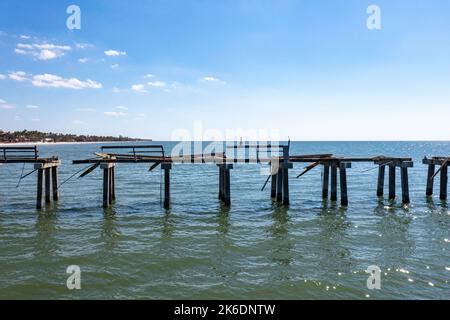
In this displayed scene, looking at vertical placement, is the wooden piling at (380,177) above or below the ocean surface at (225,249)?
above

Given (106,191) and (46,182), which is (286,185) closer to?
(106,191)

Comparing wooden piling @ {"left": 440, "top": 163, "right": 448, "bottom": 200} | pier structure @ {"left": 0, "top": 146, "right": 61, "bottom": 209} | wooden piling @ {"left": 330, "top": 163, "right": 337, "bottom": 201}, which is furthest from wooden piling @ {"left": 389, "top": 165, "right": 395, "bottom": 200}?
pier structure @ {"left": 0, "top": 146, "right": 61, "bottom": 209}

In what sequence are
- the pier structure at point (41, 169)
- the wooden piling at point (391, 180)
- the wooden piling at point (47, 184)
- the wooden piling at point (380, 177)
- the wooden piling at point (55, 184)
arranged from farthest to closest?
1. the wooden piling at point (380, 177)
2. the wooden piling at point (55, 184)
3. the wooden piling at point (391, 180)
4. the wooden piling at point (47, 184)
5. the pier structure at point (41, 169)

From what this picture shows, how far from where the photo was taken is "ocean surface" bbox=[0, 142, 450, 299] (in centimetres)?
1015

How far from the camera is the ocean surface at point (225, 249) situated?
33.3ft

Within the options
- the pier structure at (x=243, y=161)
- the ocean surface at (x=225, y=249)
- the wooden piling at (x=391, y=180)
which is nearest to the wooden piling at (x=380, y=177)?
the pier structure at (x=243, y=161)

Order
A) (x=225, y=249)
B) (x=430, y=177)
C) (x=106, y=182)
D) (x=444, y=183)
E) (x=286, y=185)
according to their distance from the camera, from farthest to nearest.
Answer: (x=430, y=177) → (x=444, y=183) → (x=286, y=185) → (x=106, y=182) → (x=225, y=249)

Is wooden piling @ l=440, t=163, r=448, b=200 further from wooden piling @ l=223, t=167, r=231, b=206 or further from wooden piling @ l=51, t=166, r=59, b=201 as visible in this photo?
wooden piling @ l=51, t=166, r=59, b=201

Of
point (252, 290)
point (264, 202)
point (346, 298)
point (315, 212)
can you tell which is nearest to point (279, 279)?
point (252, 290)

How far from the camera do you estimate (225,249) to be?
44.8 feet

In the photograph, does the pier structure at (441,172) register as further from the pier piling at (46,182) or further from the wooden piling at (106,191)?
the pier piling at (46,182)

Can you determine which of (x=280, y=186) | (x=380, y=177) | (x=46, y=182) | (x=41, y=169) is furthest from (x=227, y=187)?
(x=46, y=182)

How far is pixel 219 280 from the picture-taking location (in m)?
10.6
